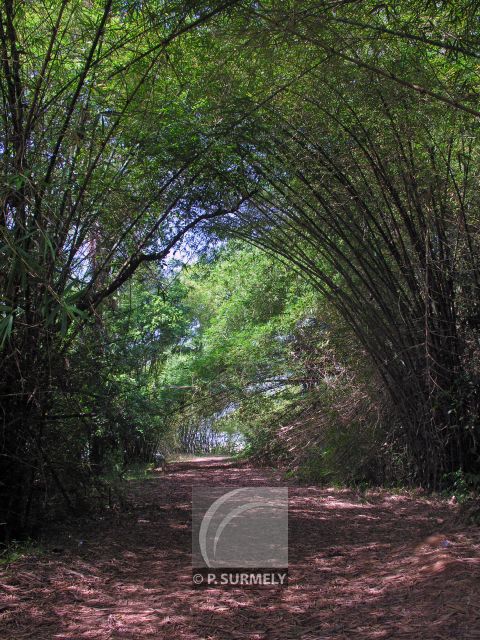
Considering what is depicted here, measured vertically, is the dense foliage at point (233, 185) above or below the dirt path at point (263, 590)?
above

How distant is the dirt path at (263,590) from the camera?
2104 mm

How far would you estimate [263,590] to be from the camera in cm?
263

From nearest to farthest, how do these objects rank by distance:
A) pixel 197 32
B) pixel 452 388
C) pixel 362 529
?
pixel 197 32 < pixel 362 529 < pixel 452 388

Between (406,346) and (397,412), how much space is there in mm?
690

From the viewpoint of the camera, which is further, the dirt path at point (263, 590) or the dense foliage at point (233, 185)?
the dense foliage at point (233, 185)

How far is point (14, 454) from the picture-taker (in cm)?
308

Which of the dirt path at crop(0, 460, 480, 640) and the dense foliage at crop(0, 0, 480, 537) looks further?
the dense foliage at crop(0, 0, 480, 537)

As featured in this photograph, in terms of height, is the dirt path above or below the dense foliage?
below

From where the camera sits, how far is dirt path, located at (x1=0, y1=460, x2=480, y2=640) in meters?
2.10

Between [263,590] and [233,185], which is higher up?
[233,185]

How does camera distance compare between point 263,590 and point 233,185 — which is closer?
point 263,590

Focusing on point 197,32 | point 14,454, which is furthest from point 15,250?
point 197,32

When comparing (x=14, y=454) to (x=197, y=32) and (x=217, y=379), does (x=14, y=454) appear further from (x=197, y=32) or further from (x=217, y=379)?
(x=217, y=379)

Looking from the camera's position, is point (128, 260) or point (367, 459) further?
point (367, 459)
